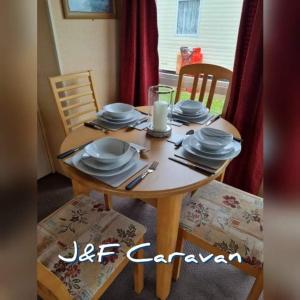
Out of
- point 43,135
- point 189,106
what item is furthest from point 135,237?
point 43,135

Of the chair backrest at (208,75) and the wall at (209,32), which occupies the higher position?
the wall at (209,32)

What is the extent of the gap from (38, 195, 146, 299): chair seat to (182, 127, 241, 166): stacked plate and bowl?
43 cm

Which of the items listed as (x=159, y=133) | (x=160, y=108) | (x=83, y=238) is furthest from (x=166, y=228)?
(x=160, y=108)

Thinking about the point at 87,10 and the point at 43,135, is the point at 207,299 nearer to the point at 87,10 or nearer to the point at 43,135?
the point at 43,135

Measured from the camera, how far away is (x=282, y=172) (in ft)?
0.63

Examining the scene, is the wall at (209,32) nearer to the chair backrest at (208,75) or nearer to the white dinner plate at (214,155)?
the chair backrest at (208,75)

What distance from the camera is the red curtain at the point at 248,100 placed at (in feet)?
4.83

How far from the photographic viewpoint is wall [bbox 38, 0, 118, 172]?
5.49 feet

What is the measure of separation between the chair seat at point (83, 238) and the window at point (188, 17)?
1599 millimetres

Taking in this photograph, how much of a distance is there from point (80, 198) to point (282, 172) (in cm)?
121

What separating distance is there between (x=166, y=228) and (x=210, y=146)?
0.41 m

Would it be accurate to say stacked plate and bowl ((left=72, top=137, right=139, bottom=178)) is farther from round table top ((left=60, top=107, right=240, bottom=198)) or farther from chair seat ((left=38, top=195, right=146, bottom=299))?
chair seat ((left=38, top=195, right=146, bottom=299))

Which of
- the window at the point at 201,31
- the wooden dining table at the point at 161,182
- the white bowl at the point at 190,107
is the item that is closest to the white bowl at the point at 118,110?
the wooden dining table at the point at 161,182

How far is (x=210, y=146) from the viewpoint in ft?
3.51
